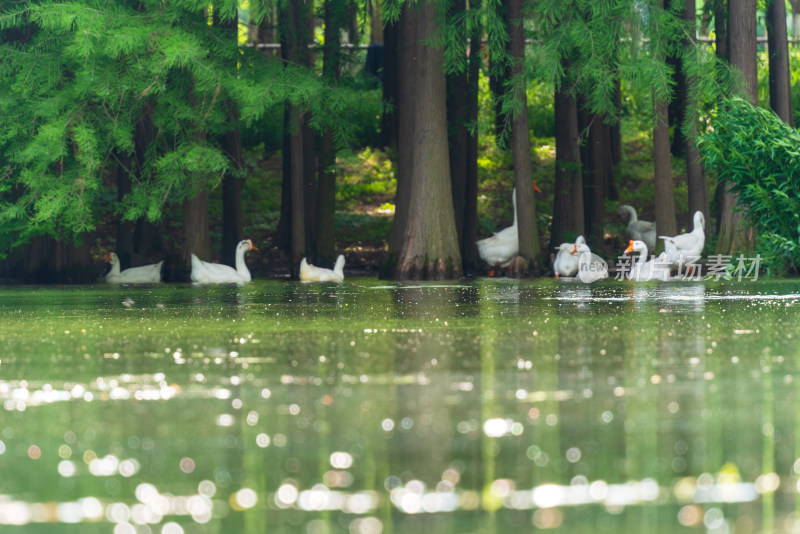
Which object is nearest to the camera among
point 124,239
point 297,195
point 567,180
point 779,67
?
point 779,67

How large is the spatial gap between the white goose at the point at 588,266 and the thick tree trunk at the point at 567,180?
3116mm

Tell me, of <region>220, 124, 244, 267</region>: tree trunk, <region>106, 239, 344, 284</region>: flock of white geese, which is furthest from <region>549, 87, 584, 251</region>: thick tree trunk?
<region>220, 124, 244, 267</region>: tree trunk

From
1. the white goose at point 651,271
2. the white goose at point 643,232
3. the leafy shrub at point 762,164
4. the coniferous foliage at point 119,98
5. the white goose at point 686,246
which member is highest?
the coniferous foliage at point 119,98

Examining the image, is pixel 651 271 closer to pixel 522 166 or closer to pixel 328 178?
pixel 522 166

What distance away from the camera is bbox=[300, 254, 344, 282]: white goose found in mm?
23859

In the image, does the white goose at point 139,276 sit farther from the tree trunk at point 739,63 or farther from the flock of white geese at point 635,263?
the tree trunk at point 739,63

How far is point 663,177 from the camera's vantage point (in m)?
24.6

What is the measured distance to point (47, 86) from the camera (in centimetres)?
2405

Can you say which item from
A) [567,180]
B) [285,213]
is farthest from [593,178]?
[285,213]

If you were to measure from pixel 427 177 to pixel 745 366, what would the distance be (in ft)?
51.2

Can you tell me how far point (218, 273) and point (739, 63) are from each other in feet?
33.4

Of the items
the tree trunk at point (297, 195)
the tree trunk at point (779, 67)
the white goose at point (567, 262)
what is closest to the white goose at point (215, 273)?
the tree trunk at point (297, 195)

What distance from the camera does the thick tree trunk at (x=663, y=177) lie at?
2458 cm

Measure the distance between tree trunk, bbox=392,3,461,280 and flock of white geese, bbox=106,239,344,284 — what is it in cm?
125
